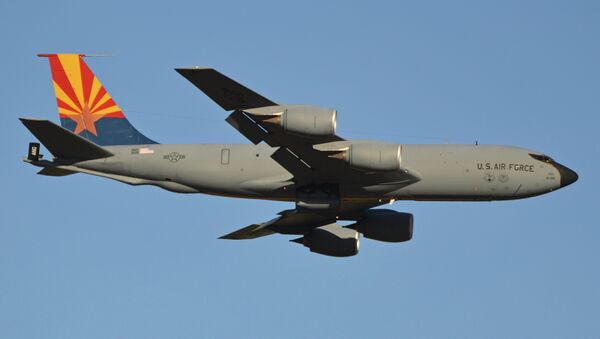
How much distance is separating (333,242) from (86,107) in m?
14.1

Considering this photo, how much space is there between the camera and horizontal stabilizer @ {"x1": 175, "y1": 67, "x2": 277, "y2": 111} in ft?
143

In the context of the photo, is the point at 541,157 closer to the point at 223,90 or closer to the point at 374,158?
the point at 374,158

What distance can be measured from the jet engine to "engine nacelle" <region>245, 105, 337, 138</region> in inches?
109

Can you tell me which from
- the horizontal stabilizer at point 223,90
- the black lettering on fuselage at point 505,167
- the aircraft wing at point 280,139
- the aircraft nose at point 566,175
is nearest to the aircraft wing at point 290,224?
the aircraft wing at point 280,139

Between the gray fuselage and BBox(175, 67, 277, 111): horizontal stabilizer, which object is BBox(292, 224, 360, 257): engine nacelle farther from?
BBox(175, 67, 277, 111): horizontal stabilizer

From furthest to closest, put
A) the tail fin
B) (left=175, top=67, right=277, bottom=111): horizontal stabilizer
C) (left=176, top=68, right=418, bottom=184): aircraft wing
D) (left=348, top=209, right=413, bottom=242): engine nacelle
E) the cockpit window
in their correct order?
(left=348, top=209, right=413, bottom=242): engine nacelle
the tail fin
the cockpit window
(left=176, top=68, right=418, bottom=184): aircraft wing
(left=175, top=67, right=277, bottom=111): horizontal stabilizer

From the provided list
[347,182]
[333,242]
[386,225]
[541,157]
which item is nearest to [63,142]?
[347,182]

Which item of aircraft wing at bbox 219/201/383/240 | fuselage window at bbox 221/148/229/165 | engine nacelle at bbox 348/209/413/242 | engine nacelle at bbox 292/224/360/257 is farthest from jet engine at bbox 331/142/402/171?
engine nacelle at bbox 292/224/360/257

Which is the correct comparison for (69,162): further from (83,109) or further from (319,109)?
(319,109)

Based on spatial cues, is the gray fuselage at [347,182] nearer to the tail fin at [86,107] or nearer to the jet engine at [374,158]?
the tail fin at [86,107]

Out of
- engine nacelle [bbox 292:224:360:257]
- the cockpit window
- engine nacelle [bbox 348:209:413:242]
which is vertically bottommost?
engine nacelle [bbox 292:224:360:257]

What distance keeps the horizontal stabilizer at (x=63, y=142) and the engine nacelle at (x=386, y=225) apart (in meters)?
13.0

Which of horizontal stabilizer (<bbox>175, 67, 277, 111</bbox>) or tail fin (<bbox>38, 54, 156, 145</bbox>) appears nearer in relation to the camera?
horizontal stabilizer (<bbox>175, 67, 277, 111</bbox>)

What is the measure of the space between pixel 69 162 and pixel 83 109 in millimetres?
5460
